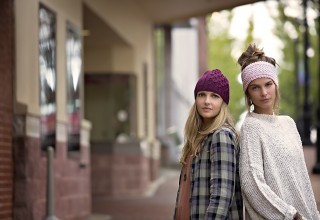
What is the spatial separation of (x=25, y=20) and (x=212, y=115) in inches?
215

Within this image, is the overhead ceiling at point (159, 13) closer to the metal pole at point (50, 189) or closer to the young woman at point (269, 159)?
the metal pole at point (50, 189)

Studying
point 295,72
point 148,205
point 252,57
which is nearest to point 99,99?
point 148,205

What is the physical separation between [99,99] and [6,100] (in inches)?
359

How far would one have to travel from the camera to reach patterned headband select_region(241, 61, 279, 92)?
400cm

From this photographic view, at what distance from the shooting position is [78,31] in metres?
12.4

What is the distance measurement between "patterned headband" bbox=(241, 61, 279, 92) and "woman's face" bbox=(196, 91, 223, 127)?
147 mm

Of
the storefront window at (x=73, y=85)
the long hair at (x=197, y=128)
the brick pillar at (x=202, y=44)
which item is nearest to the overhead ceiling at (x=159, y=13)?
the storefront window at (x=73, y=85)

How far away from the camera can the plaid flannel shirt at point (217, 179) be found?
3.86 metres

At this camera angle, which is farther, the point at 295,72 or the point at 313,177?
the point at 295,72

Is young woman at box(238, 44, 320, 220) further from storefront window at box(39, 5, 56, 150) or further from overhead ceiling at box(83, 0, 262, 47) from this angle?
overhead ceiling at box(83, 0, 262, 47)

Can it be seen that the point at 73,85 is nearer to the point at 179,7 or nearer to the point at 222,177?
the point at 179,7

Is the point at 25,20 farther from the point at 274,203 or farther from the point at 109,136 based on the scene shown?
the point at 109,136

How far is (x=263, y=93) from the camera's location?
397 cm

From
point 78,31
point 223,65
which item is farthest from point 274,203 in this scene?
point 223,65
